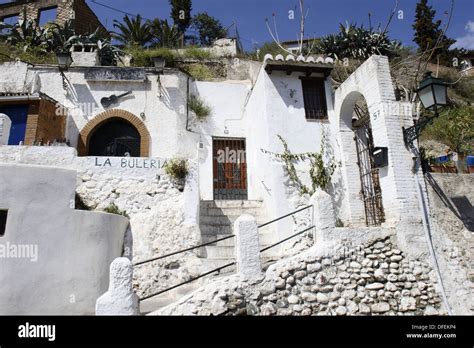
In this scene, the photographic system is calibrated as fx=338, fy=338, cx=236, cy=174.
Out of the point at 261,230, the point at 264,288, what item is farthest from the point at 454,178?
the point at 264,288

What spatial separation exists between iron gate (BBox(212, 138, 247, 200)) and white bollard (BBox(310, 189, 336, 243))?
5101mm

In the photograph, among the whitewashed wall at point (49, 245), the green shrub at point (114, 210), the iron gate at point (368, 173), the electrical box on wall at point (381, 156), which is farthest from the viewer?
the iron gate at point (368, 173)

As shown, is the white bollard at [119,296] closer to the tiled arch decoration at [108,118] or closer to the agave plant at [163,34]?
the tiled arch decoration at [108,118]

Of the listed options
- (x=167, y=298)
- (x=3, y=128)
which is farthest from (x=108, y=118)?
(x=167, y=298)

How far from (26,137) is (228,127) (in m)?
6.49

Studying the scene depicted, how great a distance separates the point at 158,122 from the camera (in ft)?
39.3

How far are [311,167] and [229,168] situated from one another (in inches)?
132

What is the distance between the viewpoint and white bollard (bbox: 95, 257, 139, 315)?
4.93m

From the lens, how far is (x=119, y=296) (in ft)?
16.3

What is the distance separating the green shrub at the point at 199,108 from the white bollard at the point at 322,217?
671 centimetres

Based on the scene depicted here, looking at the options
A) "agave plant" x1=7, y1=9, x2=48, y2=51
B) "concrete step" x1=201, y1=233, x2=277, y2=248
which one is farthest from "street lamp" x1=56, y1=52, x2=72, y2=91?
"concrete step" x1=201, y1=233, x2=277, y2=248

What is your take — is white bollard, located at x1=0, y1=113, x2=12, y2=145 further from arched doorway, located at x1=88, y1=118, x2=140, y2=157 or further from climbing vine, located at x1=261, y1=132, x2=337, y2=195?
climbing vine, located at x1=261, y1=132, x2=337, y2=195

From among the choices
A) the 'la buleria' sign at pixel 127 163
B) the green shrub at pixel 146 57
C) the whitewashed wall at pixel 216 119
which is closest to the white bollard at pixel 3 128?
the 'la buleria' sign at pixel 127 163

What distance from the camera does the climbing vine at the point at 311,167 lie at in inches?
367
